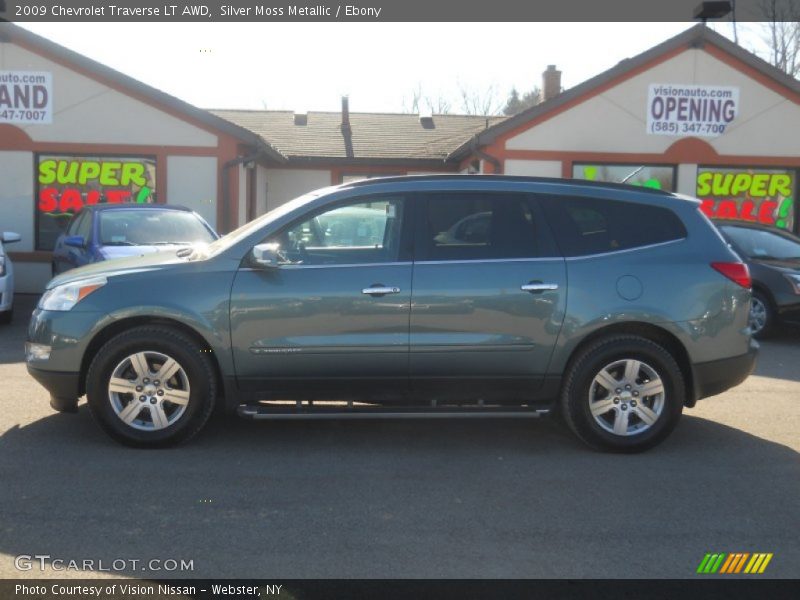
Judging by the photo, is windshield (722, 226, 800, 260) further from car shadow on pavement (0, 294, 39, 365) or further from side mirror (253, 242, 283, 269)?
car shadow on pavement (0, 294, 39, 365)

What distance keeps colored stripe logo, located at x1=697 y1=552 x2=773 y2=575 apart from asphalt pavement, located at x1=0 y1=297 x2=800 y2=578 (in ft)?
0.14

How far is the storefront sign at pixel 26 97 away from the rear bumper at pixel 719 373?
13.3m

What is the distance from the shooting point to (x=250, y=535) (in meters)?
4.31

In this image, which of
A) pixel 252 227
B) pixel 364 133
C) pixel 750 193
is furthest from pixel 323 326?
pixel 364 133

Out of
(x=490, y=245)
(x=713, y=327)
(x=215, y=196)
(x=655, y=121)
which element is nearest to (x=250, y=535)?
(x=490, y=245)

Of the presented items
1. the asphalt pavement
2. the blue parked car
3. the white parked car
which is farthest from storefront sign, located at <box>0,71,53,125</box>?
the asphalt pavement

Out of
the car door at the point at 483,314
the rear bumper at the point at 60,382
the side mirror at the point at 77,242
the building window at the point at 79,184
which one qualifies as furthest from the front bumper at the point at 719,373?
the building window at the point at 79,184

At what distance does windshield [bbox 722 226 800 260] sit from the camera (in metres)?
11.7

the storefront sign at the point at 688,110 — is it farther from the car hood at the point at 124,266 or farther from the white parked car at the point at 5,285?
the car hood at the point at 124,266

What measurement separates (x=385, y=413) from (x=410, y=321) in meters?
0.63

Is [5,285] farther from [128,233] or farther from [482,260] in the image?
[482,260]

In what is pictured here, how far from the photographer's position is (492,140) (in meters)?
16.6

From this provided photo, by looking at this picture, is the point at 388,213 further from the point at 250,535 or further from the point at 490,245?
the point at 250,535

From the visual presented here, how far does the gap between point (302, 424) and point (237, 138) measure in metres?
10.2
